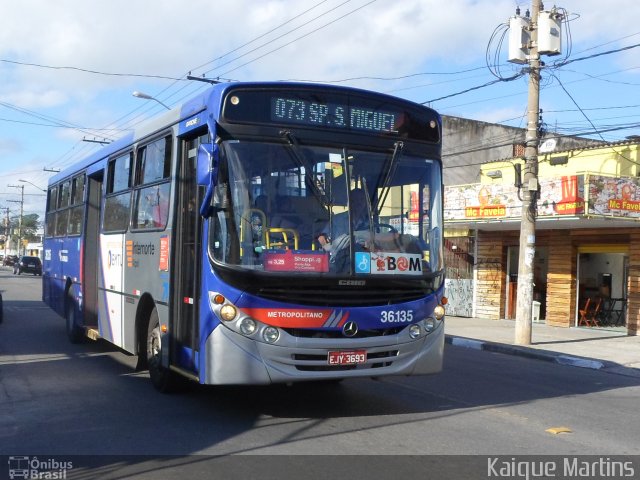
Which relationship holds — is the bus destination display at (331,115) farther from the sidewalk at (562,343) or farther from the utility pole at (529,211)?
the utility pole at (529,211)

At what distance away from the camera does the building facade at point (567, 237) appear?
62.8 ft

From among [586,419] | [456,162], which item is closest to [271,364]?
[586,419]

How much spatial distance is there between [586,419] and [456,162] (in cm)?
2660

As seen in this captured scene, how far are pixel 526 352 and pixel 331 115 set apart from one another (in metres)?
10.0

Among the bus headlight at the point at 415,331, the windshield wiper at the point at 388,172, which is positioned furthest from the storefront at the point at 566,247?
the bus headlight at the point at 415,331

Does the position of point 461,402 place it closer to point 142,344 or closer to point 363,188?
point 363,188

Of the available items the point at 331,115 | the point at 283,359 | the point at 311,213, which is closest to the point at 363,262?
the point at 311,213

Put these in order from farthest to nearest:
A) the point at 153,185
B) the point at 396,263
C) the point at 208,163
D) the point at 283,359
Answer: the point at 153,185 < the point at 396,263 < the point at 283,359 < the point at 208,163

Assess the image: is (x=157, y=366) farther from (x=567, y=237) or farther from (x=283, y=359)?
(x=567, y=237)

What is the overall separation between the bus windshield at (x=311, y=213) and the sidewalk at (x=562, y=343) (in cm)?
814

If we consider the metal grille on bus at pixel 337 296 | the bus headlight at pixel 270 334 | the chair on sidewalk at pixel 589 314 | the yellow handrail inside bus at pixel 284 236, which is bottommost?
the chair on sidewalk at pixel 589 314

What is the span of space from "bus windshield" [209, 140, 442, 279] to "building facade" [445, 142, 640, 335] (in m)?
10.4

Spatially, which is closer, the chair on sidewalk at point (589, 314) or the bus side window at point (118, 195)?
the bus side window at point (118, 195)

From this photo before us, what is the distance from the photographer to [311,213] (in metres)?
7.25
